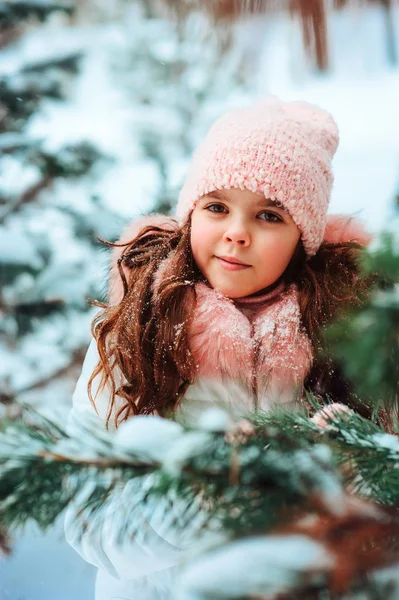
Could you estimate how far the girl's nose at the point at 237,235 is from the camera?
2.34 ft

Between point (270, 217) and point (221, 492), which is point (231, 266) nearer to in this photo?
point (270, 217)

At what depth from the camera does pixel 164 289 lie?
744mm

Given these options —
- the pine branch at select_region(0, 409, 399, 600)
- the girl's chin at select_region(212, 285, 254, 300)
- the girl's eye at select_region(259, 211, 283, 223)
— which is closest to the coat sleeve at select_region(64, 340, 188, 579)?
the pine branch at select_region(0, 409, 399, 600)

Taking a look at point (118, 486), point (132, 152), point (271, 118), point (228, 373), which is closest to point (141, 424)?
point (118, 486)

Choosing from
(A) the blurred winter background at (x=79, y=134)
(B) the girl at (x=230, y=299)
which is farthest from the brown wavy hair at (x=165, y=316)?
(A) the blurred winter background at (x=79, y=134)

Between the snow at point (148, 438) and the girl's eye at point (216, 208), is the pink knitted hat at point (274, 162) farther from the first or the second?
the snow at point (148, 438)

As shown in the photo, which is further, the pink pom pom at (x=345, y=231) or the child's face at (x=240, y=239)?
the pink pom pom at (x=345, y=231)

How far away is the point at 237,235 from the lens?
714 millimetres

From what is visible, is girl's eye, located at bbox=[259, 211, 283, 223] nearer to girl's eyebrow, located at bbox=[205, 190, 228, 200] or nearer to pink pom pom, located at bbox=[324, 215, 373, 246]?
girl's eyebrow, located at bbox=[205, 190, 228, 200]

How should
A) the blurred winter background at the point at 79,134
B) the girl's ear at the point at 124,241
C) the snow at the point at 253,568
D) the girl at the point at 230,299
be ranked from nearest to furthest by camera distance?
the snow at the point at 253,568
the girl at the point at 230,299
the girl's ear at the point at 124,241
the blurred winter background at the point at 79,134

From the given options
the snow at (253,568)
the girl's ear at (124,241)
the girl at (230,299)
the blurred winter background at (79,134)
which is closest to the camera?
the snow at (253,568)

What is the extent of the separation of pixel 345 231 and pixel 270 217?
0.60ft

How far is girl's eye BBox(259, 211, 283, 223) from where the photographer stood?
2.46 feet

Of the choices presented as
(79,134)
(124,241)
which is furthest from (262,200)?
(79,134)
